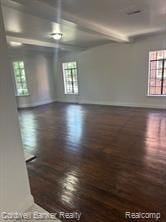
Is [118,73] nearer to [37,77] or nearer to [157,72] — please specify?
[157,72]

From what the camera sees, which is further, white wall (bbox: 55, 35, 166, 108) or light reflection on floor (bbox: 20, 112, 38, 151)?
white wall (bbox: 55, 35, 166, 108)

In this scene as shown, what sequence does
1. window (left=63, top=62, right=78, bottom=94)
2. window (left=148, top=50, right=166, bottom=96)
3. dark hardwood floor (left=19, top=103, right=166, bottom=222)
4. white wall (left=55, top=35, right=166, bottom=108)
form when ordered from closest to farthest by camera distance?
1. dark hardwood floor (left=19, top=103, right=166, bottom=222)
2. window (left=148, top=50, right=166, bottom=96)
3. white wall (left=55, top=35, right=166, bottom=108)
4. window (left=63, top=62, right=78, bottom=94)

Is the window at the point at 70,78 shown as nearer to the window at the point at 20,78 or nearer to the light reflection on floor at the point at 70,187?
the window at the point at 20,78

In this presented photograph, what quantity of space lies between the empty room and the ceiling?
0.02 meters

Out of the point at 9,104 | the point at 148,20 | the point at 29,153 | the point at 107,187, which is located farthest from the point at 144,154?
the point at 148,20

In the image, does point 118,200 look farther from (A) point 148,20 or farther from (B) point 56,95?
(B) point 56,95

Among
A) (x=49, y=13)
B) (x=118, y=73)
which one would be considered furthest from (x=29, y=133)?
(x=118, y=73)

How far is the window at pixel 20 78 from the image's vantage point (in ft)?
26.0

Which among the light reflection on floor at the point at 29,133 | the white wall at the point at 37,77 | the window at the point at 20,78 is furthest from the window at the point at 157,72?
the window at the point at 20,78

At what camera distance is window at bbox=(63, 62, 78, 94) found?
8266 mm

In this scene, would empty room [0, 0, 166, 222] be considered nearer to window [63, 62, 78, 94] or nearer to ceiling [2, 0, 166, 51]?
ceiling [2, 0, 166, 51]

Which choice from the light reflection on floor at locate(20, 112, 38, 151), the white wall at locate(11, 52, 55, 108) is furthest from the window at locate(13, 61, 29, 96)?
the light reflection on floor at locate(20, 112, 38, 151)

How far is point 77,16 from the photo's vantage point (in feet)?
10.8

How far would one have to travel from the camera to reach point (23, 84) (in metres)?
8.08
